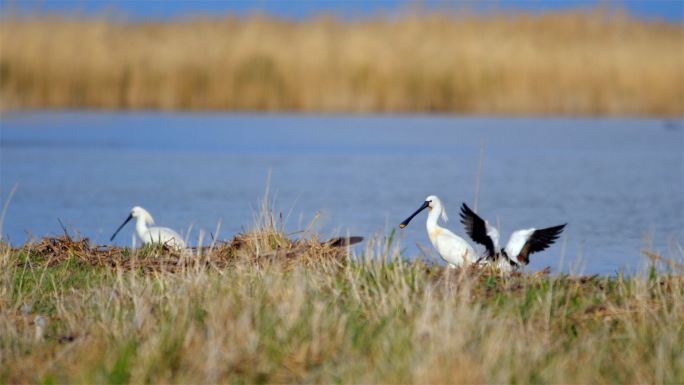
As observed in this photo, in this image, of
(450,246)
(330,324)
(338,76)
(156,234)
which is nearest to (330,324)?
(330,324)

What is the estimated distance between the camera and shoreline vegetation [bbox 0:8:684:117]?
838 inches

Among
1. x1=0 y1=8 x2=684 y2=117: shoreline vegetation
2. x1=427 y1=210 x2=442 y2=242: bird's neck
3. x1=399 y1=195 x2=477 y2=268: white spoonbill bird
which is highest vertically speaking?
x1=0 y1=8 x2=684 y2=117: shoreline vegetation

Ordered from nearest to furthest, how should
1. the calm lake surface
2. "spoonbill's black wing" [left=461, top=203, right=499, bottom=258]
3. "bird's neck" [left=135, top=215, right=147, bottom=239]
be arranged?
1. "spoonbill's black wing" [left=461, top=203, right=499, bottom=258]
2. "bird's neck" [left=135, top=215, right=147, bottom=239]
3. the calm lake surface

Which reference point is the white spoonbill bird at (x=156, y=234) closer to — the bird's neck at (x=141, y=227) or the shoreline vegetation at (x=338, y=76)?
the bird's neck at (x=141, y=227)

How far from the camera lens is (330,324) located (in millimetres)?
4496

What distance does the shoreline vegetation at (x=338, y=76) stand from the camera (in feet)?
69.9

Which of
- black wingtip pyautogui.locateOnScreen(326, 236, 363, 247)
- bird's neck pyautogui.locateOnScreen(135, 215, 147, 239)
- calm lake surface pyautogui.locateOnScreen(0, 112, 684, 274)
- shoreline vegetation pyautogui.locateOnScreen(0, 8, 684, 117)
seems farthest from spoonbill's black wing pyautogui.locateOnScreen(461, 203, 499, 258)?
shoreline vegetation pyautogui.locateOnScreen(0, 8, 684, 117)

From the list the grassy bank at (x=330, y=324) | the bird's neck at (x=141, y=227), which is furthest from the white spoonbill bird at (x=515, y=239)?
the bird's neck at (x=141, y=227)

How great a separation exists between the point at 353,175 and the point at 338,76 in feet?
29.1

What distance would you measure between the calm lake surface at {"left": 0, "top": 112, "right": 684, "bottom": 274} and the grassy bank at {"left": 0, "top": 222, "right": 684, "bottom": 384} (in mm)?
611

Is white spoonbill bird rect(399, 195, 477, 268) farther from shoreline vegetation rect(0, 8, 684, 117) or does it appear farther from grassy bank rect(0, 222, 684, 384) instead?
shoreline vegetation rect(0, 8, 684, 117)

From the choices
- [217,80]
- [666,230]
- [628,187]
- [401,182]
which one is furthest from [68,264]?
[217,80]

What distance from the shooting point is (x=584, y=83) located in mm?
21938

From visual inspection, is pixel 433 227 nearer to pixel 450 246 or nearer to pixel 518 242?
pixel 450 246
